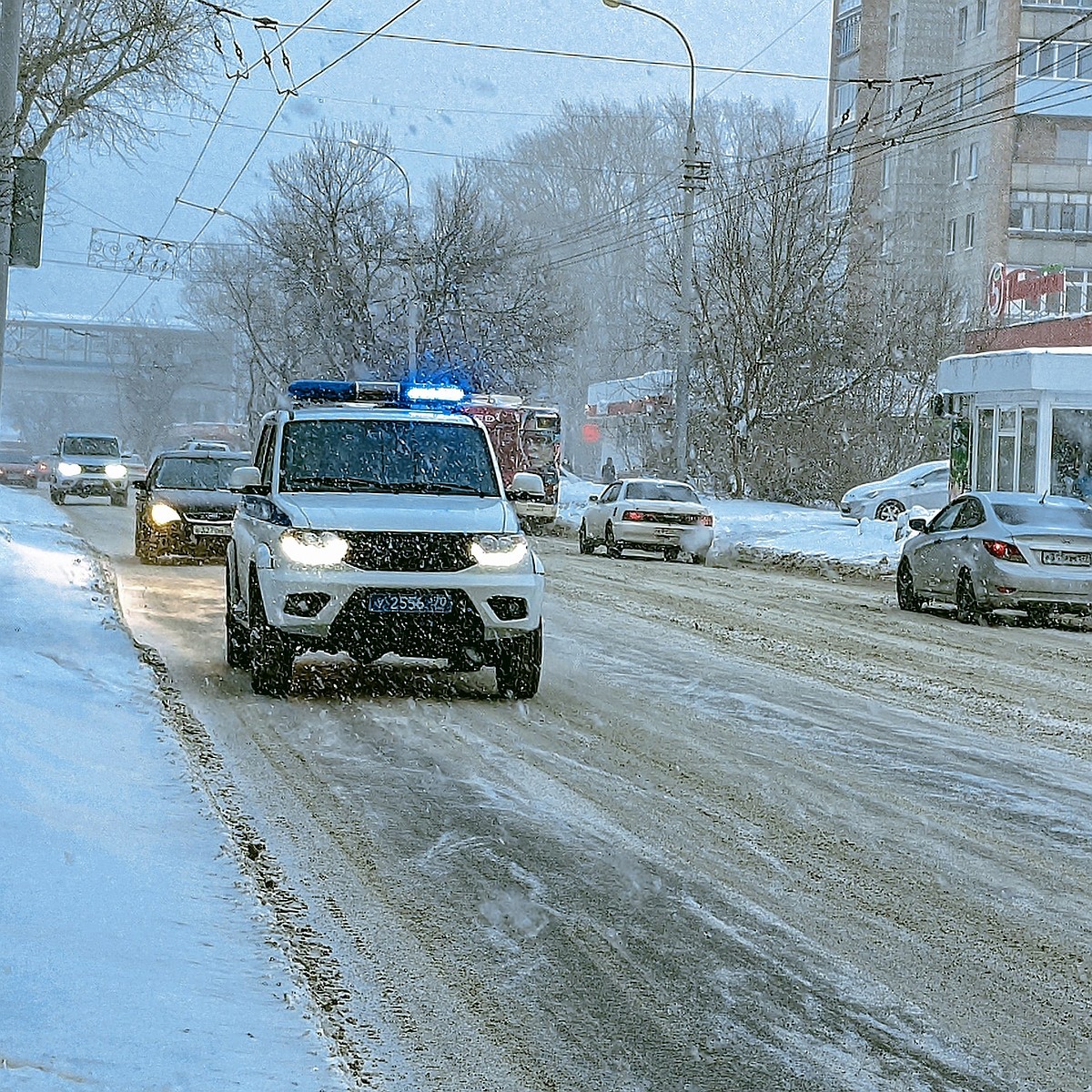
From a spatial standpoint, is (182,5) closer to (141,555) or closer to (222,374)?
(141,555)

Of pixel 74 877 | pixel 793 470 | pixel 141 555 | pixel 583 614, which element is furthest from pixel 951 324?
pixel 74 877

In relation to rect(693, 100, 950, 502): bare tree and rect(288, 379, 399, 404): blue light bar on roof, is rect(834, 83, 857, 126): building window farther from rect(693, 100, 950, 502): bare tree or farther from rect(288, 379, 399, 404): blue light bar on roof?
rect(288, 379, 399, 404): blue light bar on roof

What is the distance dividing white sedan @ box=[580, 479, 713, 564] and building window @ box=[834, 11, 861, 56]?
5092 centimetres

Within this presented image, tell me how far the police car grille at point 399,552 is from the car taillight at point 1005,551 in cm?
934

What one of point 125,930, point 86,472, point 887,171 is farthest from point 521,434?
point 125,930

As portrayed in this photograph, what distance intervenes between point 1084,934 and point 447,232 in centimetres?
4966

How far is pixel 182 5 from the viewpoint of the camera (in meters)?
26.4

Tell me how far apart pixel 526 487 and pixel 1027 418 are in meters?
22.0

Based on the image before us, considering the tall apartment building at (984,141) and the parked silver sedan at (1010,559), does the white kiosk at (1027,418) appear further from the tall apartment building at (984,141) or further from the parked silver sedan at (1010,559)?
the tall apartment building at (984,141)

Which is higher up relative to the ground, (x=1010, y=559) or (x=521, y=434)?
(x=521, y=434)

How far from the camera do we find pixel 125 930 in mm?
5043

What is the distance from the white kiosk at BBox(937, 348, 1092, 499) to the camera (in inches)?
1201

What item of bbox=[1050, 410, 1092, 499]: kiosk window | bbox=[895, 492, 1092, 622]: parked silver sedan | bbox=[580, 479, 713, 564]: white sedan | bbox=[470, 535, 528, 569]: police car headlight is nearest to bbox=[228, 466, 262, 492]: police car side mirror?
bbox=[470, 535, 528, 569]: police car headlight

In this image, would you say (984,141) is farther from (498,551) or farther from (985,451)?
(498,551)
